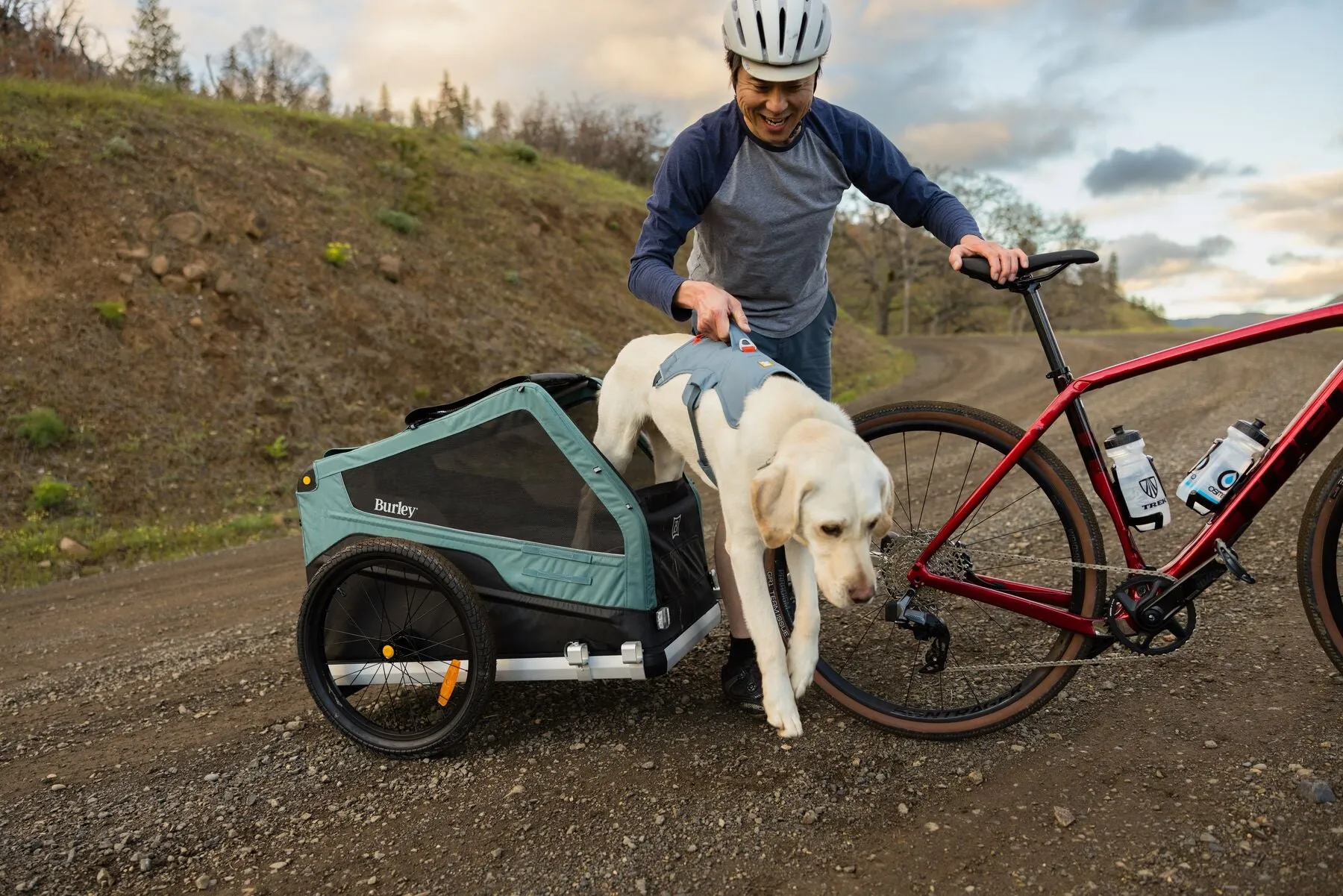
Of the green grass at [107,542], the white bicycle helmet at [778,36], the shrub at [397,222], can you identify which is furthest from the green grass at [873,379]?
the white bicycle helmet at [778,36]

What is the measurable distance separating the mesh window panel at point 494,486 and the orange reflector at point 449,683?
20.9 inches

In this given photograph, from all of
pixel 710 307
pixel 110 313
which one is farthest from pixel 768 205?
pixel 110 313

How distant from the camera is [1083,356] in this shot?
68.9 ft

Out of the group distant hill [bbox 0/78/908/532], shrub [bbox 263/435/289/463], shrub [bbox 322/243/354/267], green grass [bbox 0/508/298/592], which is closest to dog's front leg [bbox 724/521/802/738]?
green grass [bbox 0/508/298/592]

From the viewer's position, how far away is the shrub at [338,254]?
585 inches

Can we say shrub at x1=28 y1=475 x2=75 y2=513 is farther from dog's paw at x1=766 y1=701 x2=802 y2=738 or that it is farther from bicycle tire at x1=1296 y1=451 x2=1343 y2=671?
bicycle tire at x1=1296 y1=451 x2=1343 y2=671

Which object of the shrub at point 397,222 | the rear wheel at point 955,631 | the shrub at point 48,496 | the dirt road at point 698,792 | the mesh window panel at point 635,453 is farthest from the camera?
the shrub at point 397,222

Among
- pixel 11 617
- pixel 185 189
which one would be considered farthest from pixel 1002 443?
pixel 185 189

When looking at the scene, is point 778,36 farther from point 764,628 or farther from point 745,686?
point 745,686

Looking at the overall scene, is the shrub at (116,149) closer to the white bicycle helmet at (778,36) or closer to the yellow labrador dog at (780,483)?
the yellow labrador dog at (780,483)

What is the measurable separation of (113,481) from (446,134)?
15.7 metres

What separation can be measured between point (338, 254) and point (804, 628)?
13935 mm

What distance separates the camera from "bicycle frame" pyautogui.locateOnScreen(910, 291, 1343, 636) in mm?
2941

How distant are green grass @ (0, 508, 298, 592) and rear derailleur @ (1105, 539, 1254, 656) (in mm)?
8298
